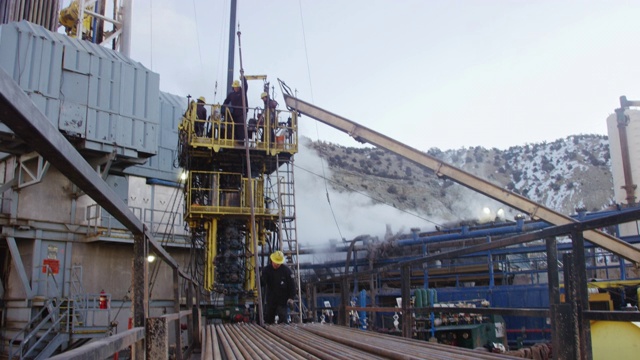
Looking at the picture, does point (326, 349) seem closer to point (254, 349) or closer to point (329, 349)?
point (329, 349)

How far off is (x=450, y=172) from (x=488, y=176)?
200ft

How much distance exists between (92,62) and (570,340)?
61.9ft

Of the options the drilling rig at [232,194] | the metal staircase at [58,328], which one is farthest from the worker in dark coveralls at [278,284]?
the metal staircase at [58,328]

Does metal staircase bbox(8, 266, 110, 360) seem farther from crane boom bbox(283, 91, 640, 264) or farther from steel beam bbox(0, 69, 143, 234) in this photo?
steel beam bbox(0, 69, 143, 234)

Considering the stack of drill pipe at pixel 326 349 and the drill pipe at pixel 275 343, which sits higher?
the stack of drill pipe at pixel 326 349

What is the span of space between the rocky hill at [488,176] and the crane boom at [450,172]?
129ft

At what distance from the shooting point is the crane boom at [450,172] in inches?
425

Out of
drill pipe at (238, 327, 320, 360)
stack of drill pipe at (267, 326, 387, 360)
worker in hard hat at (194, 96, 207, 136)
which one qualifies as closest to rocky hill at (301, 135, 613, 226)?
worker in hard hat at (194, 96, 207, 136)

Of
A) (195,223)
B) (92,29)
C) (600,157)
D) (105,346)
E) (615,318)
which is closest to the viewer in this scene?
(105,346)

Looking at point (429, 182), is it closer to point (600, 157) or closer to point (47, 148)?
point (600, 157)

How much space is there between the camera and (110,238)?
18.1 m

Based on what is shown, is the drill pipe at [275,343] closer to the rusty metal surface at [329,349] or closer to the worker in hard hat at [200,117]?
the rusty metal surface at [329,349]

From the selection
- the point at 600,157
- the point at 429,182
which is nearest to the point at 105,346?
the point at 429,182

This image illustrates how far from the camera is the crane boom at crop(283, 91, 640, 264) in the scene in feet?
35.4
